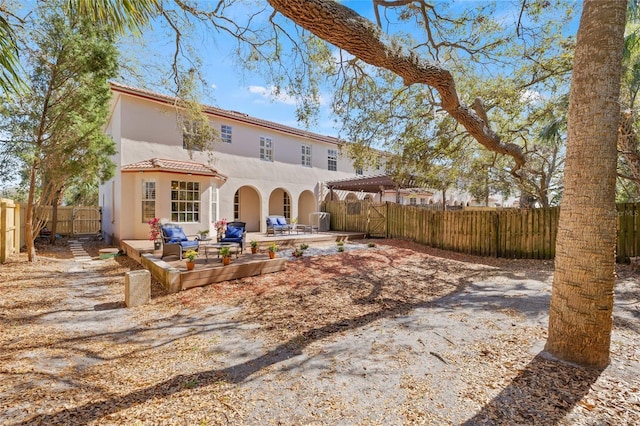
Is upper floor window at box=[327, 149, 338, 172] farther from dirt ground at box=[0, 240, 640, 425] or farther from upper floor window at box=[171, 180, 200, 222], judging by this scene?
dirt ground at box=[0, 240, 640, 425]

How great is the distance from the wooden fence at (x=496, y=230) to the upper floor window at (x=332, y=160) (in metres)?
6.60

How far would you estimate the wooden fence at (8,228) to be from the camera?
866 centimetres

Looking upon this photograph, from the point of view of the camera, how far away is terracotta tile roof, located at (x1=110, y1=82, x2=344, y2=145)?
1188 centimetres

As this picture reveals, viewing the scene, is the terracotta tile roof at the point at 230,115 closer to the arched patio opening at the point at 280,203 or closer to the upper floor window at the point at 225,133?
the upper floor window at the point at 225,133

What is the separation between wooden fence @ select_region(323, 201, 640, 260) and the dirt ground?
2630 mm

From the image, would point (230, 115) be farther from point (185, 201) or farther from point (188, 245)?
point (188, 245)

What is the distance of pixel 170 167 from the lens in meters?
12.0

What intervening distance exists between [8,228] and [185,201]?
17.4 feet

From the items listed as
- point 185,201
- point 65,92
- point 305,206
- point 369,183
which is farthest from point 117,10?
point 305,206

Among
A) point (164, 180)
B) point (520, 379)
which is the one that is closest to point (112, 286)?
point (164, 180)

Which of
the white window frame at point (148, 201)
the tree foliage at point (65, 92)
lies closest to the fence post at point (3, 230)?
the tree foliage at point (65, 92)

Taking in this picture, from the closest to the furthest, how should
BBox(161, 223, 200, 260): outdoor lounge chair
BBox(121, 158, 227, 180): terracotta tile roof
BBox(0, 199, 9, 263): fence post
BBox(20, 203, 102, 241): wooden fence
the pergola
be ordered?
1. BBox(161, 223, 200, 260): outdoor lounge chair
2. BBox(0, 199, 9, 263): fence post
3. BBox(121, 158, 227, 180): terracotta tile roof
4. the pergola
5. BBox(20, 203, 102, 241): wooden fence

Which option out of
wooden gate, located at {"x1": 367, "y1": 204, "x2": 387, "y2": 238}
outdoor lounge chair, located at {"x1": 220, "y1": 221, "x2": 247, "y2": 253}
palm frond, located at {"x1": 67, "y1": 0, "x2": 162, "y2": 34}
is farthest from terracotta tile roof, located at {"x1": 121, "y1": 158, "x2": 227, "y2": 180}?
palm frond, located at {"x1": 67, "y1": 0, "x2": 162, "y2": 34}

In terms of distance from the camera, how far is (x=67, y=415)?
2525mm
